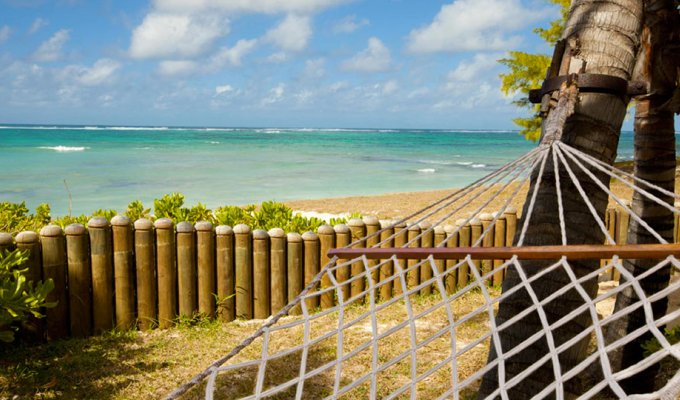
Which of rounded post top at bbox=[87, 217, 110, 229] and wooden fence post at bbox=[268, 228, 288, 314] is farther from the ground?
rounded post top at bbox=[87, 217, 110, 229]

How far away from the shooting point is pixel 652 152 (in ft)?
9.98

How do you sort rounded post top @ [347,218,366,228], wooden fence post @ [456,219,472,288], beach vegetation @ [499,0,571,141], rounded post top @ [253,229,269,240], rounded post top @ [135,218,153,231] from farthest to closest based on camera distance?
beach vegetation @ [499,0,571,141], wooden fence post @ [456,219,472,288], rounded post top @ [347,218,366,228], rounded post top @ [253,229,269,240], rounded post top @ [135,218,153,231]

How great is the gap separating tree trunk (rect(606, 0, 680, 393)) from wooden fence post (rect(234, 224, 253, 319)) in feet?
8.29

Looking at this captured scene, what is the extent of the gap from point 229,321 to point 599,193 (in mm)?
2948

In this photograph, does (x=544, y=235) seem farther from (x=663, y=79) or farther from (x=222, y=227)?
(x=222, y=227)

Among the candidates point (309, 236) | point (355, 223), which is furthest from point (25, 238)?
point (355, 223)

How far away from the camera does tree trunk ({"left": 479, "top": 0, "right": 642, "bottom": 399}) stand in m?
2.02

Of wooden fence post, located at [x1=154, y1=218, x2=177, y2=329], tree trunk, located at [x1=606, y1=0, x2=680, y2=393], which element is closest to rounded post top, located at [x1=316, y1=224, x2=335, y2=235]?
wooden fence post, located at [x1=154, y1=218, x2=177, y2=329]

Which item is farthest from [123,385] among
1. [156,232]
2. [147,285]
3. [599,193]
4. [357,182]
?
[357,182]

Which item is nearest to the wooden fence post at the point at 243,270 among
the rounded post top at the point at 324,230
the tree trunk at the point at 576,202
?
the rounded post top at the point at 324,230

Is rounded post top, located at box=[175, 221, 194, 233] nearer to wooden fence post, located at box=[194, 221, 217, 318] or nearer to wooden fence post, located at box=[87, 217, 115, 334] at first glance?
wooden fence post, located at box=[194, 221, 217, 318]

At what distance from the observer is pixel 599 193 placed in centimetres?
212

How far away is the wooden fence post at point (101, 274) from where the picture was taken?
3.73 meters

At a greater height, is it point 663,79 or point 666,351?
point 663,79
